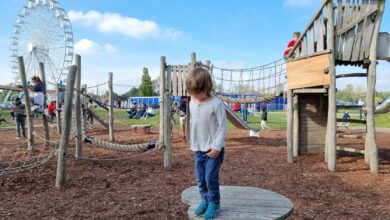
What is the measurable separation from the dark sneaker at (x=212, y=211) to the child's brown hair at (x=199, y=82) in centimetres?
95

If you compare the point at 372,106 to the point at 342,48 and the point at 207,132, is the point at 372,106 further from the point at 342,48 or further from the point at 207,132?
the point at 207,132

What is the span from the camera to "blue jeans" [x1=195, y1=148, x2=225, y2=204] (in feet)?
8.57

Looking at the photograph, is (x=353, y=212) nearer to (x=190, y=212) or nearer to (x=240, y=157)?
(x=190, y=212)

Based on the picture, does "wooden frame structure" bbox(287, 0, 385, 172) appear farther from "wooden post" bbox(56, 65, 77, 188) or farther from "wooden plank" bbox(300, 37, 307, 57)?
"wooden post" bbox(56, 65, 77, 188)

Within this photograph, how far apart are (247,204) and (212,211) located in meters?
0.42

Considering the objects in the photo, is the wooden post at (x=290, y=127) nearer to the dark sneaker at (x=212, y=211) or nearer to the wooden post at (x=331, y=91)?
the wooden post at (x=331, y=91)

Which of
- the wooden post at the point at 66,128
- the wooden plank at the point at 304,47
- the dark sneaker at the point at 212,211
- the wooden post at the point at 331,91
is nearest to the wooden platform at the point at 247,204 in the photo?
the dark sneaker at the point at 212,211

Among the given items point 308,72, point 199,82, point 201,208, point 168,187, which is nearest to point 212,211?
point 201,208

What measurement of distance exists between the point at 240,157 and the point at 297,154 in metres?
1.62

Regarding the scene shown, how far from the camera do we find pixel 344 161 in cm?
792

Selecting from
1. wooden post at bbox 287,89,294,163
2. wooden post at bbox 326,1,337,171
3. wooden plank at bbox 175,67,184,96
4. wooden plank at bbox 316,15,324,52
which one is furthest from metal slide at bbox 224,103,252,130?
wooden post at bbox 326,1,337,171

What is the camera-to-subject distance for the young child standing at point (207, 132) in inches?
102

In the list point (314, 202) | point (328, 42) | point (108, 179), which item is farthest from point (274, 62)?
point (108, 179)

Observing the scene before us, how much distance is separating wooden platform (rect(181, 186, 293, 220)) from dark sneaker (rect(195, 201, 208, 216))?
0.04 meters
